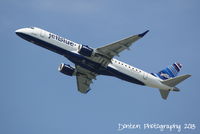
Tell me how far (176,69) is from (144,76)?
865 cm

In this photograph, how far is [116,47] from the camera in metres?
64.2

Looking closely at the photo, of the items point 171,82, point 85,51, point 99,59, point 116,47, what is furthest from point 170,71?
point 85,51

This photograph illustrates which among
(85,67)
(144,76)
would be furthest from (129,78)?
(85,67)

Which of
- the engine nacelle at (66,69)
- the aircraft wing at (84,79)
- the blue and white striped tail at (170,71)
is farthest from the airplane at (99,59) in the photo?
the blue and white striped tail at (170,71)

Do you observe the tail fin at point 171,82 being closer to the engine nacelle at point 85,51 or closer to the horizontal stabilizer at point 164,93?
the horizontal stabilizer at point 164,93

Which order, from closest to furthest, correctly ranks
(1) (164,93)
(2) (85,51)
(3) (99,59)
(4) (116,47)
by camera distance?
1. (4) (116,47)
2. (2) (85,51)
3. (3) (99,59)
4. (1) (164,93)

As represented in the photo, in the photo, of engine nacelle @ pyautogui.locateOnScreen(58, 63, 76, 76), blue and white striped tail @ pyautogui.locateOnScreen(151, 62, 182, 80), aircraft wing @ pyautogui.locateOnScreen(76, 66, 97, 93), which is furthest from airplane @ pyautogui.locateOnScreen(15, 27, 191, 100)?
blue and white striped tail @ pyautogui.locateOnScreen(151, 62, 182, 80)

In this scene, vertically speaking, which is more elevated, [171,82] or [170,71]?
[170,71]

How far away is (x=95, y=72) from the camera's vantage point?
6856cm

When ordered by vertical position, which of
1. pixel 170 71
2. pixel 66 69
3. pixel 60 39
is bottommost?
pixel 66 69

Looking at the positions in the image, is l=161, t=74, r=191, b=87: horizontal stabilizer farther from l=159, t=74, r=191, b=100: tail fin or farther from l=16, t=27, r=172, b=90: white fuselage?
l=16, t=27, r=172, b=90: white fuselage

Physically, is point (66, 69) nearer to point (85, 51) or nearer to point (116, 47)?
point (85, 51)

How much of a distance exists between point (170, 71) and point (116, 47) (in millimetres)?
13508

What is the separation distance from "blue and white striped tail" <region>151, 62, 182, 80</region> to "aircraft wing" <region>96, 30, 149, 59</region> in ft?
30.2
